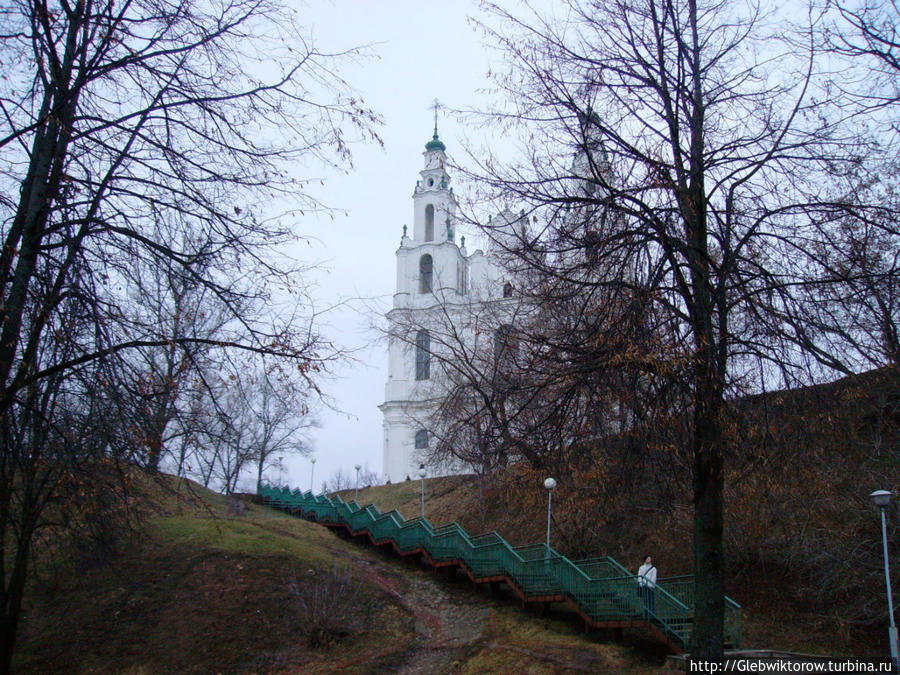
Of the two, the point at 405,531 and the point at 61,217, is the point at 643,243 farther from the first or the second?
the point at 405,531

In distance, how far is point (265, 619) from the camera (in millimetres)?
17109

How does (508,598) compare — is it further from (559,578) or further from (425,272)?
(425,272)

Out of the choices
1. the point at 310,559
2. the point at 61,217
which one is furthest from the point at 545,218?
the point at 310,559

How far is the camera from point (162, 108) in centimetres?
660

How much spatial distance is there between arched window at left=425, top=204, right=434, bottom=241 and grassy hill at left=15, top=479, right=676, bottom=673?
3080 cm

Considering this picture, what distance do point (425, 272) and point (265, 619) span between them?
33116 millimetres

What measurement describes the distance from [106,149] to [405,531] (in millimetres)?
18306

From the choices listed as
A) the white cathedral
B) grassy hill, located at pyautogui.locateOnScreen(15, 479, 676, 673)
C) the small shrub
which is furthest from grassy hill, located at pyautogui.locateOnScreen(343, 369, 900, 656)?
the white cathedral

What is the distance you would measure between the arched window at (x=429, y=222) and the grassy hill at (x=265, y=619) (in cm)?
3080

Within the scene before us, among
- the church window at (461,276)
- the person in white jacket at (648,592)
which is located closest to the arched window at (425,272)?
the church window at (461,276)

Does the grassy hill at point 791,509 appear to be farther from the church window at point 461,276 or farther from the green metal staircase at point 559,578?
the church window at point 461,276

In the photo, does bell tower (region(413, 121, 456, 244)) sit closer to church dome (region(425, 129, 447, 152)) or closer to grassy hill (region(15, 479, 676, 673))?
church dome (region(425, 129, 447, 152))

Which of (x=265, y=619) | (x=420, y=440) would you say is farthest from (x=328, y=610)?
(x=420, y=440)

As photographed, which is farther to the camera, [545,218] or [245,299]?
[545,218]
